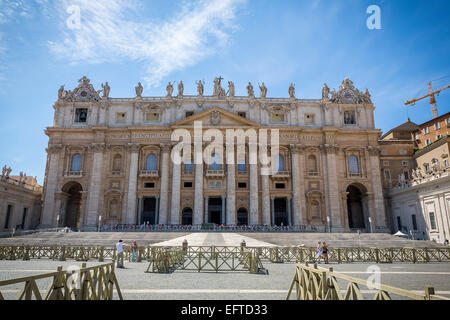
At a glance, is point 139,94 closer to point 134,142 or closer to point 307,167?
point 134,142

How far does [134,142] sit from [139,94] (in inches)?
306

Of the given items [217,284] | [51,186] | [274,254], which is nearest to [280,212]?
[274,254]

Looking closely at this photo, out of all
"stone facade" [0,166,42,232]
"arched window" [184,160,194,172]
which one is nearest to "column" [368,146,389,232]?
"arched window" [184,160,194,172]

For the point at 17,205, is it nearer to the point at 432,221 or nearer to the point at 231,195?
the point at 231,195

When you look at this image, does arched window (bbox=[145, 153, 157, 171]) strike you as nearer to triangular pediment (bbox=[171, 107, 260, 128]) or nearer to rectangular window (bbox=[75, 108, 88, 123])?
triangular pediment (bbox=[171, 107, 260, 128])

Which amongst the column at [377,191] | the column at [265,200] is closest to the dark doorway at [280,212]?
the column at [265,200]

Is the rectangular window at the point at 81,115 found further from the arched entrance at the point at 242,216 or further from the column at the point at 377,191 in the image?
the column at the point at 377,191

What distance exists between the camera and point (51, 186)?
43500mm

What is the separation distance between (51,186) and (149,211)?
14051mm

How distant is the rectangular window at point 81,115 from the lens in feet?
Answer: 155

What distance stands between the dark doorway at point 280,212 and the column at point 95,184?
83.2 ft

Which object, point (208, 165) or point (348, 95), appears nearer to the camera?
point (208, 165)
